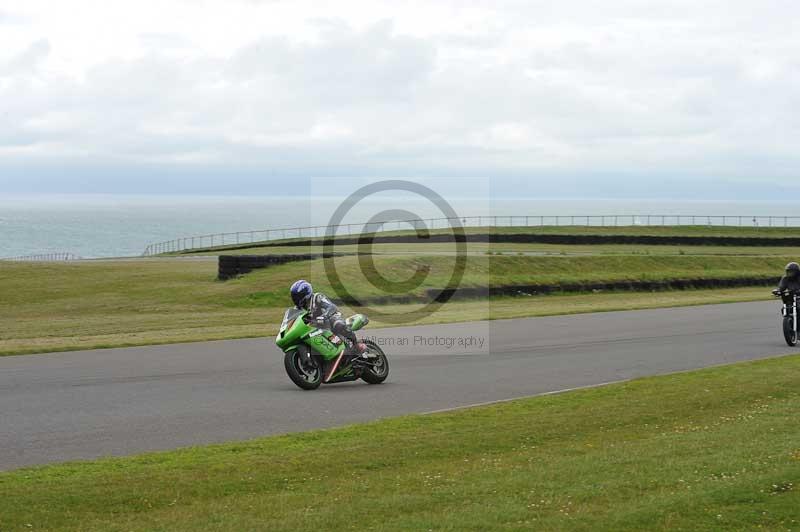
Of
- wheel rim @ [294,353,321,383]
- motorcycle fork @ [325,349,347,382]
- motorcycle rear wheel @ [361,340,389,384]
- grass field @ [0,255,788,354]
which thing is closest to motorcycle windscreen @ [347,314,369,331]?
motorcycle fork @ [325,349,347,382]

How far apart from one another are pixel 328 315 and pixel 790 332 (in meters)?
11.5

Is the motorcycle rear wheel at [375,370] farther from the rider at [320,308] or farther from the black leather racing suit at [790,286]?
the black leather racing suit at [790,286]

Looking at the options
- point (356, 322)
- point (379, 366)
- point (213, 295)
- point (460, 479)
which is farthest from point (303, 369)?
point (213, 295)

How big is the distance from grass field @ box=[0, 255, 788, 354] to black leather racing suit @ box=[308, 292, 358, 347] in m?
7.76

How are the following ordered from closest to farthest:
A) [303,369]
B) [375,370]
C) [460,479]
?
[460,479] < [303,369] < [375,370]

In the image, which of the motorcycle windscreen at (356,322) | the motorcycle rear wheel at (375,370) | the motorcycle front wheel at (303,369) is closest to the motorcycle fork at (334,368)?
the motorcycle front wheel at (303,369)

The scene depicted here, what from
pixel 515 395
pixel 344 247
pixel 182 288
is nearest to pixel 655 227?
pixel 344 247

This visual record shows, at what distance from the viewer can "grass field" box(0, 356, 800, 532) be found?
761 cm

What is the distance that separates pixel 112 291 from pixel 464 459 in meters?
28.8

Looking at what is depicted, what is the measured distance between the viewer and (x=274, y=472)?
9445 mm

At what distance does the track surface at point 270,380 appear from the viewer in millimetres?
12078

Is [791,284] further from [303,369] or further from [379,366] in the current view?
[303,369]

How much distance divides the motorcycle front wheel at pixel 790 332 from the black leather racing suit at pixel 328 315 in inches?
432

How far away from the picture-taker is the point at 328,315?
1564 cm
